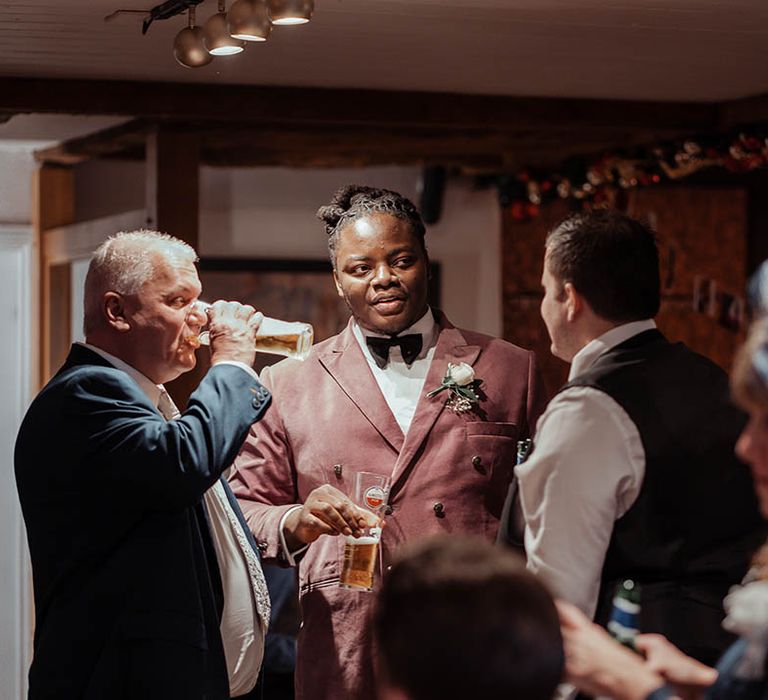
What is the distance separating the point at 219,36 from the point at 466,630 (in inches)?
89.6

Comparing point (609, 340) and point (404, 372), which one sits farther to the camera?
point (404, 372)

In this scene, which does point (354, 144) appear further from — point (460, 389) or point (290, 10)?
point (460, 389)

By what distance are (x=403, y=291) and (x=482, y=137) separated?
2784 millimetres

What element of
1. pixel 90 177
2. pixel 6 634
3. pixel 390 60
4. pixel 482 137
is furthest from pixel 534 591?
pixel 90 177

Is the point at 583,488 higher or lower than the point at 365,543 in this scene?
higher

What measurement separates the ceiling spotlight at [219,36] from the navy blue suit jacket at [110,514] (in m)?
1.13

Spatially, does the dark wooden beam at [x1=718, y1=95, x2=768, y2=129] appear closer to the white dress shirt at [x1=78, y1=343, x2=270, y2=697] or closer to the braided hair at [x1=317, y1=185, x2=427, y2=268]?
the braided hair at [x1=317, y1=185, x2=427, y2=268]

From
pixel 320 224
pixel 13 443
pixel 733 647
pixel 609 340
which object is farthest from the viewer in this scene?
A: pixel 320 224

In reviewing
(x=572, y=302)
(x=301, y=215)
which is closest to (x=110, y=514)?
(x=572, y=302)

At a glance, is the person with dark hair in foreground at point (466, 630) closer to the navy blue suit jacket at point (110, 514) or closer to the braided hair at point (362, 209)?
the navy blue suit jacket at point (110, 514)

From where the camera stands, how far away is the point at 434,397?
3.27m

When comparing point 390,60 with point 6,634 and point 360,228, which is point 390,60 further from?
point 6,634

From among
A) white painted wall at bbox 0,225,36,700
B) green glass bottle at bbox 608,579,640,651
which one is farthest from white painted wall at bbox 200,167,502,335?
green glass bottle at bbox 608,579,640,651

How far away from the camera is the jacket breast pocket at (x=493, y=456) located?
10.6 feet
